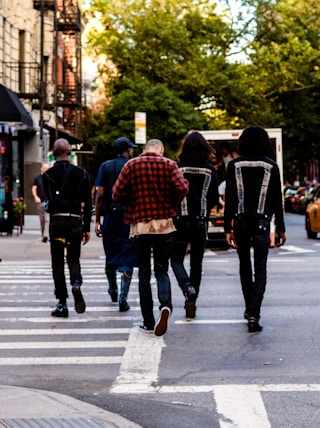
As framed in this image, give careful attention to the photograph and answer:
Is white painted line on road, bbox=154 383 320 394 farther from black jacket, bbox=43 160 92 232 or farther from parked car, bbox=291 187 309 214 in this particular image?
parked car, bbox=291 187 309 214

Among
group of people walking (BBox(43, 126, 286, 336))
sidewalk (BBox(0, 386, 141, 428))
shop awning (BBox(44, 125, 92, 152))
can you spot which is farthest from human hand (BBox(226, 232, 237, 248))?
shop awning (BBox(44, 125, 92, 152))

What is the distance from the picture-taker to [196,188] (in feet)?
38.4

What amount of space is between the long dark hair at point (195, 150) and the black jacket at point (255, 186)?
2.90 feet

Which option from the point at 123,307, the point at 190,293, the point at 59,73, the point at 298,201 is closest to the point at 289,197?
the point at 298,201

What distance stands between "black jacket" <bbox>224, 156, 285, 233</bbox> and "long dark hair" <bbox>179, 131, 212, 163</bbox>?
34.8 inches

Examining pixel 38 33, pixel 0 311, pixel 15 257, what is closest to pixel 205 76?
pixel 38 33

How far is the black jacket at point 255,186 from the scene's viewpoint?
35.2 feet

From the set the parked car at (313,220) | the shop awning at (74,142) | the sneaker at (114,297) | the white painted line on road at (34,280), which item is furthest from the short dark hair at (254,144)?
the shop awning at (74,142)

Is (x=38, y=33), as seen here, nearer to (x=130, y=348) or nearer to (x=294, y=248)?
(x=294, y=248)

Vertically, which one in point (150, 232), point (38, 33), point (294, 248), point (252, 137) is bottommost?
point (294, 248)

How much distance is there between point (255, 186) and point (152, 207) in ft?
3.21

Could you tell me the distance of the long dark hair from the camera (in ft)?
38.2

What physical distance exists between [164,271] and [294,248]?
48.3ft

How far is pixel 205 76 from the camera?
179ft
